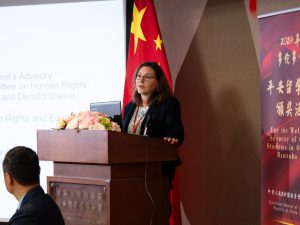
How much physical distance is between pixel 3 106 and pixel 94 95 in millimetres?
875

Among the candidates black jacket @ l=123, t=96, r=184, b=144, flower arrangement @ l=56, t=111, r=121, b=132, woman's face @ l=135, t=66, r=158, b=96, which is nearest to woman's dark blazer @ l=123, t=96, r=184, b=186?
black jacket @ l=123, t=96, r=184, b=144

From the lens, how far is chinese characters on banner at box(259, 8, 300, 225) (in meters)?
3.61

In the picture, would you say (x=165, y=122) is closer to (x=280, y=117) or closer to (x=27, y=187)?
(x=280, y=117)

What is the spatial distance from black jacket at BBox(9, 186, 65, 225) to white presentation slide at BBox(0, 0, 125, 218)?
249 cm

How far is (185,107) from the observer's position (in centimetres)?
496

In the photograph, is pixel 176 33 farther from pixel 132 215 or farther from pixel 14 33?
pixel 132 215

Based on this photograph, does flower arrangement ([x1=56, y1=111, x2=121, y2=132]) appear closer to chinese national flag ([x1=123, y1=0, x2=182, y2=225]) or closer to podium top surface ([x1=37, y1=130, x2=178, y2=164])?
podium top surface ([x1=37, y1=130, x2=178, y2=164])

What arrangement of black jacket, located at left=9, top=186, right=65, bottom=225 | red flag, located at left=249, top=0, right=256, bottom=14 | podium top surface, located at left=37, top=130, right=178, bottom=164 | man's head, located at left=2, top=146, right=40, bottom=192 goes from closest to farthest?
black jacket, located at left=9, top=186, right=65, bottom=225
man's head, located at left=2, top=146, right=40, bottom=192
podium top surface, located at left=37, top=130, right=178, bottom=164
red flag, located at left=249, top=0, right=256, bottom=14

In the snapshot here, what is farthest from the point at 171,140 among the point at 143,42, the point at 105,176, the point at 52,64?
the point at 52,64

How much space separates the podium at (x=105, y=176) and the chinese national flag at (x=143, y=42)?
4.24ft

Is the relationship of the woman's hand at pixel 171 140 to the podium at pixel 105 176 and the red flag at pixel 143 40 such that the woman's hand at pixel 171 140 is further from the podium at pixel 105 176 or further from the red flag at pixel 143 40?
the red flag at pixel 143 40

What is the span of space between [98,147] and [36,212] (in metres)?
0.82

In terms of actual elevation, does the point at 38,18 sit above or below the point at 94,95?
above

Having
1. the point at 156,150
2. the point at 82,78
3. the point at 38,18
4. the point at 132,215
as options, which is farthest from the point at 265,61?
the point at 38,18
